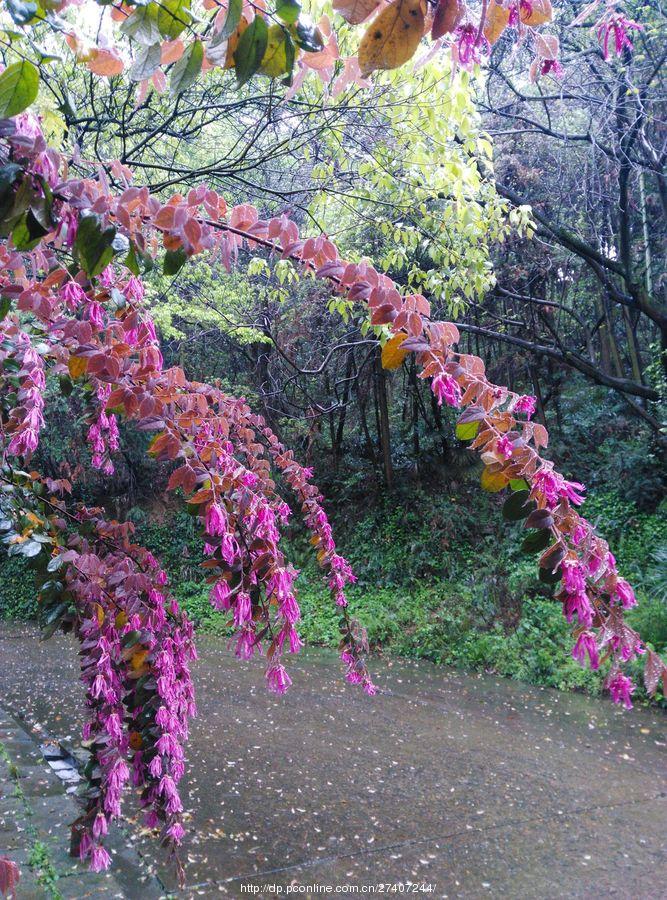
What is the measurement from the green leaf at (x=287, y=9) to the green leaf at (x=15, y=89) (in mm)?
297

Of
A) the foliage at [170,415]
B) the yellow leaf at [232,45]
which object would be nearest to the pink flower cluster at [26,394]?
the foliage at [170,415]

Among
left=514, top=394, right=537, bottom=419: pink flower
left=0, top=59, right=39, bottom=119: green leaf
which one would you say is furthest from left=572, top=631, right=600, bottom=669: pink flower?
left=0, top=59, right=39, bottom=119: green leaf

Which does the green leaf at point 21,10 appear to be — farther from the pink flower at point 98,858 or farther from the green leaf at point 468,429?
the pink flower at point 98,858

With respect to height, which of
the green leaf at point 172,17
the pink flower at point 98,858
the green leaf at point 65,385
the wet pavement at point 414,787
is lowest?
the wet pavement at point 414,787

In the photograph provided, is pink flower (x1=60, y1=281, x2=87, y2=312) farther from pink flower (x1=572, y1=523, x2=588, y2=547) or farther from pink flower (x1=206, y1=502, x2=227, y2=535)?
pink flower (x1=572, y1=523, x2=588, y2=547)

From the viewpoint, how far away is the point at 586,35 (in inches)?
238

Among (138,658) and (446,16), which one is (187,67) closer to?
(446,16)

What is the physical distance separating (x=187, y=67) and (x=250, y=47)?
14 centimetres

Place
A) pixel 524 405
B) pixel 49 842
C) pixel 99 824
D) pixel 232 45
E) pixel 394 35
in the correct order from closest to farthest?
pixel 394 35, pixel 232 45, pixel 524 405, pixel 99 824, pixel 49 842

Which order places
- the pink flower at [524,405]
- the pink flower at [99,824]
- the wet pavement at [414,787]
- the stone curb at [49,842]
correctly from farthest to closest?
the wet pavement at [414,787] < the stone curb at [49,842] < the pink flower at [99,824] < the pink flower at [524,405]

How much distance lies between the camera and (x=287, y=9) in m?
0.80

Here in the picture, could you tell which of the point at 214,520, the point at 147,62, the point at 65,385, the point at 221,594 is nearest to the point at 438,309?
the point at 65,385

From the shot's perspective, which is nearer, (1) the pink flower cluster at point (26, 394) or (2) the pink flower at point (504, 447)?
(2) the pink flower at point (504, 447)

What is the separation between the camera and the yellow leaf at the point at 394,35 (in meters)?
0.77
